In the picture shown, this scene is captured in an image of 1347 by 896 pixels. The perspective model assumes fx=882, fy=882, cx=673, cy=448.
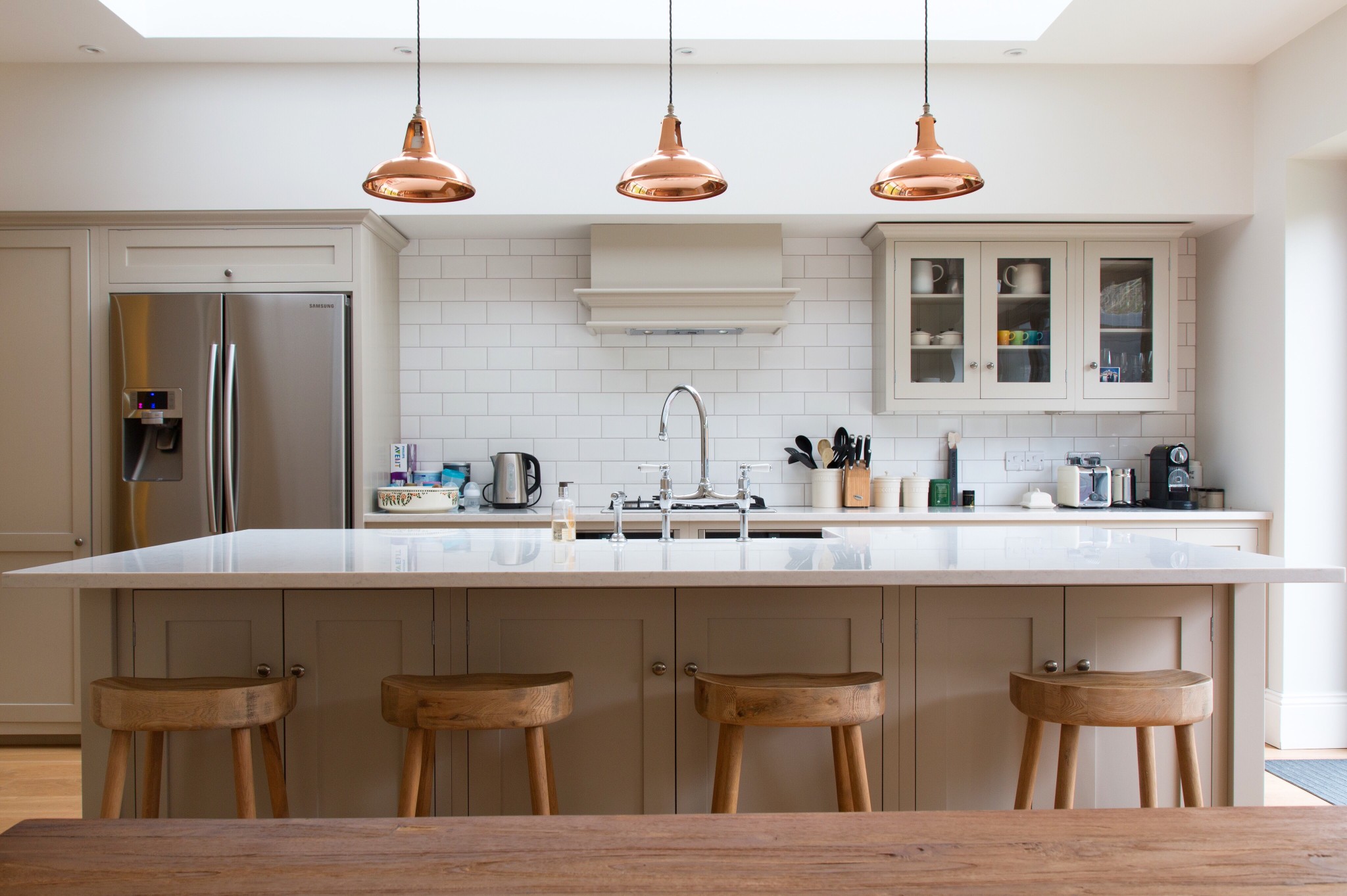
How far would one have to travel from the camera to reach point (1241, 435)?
3.87 m

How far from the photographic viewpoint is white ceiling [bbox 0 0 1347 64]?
11.1 feet

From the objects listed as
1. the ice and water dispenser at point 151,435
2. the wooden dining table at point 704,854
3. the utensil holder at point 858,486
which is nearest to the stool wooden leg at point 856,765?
the wooden dining table at point 704,854

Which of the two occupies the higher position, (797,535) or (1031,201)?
(1031,201)

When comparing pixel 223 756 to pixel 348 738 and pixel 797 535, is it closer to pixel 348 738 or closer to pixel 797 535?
pixel 348 738

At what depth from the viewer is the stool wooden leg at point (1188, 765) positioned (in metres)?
1.88

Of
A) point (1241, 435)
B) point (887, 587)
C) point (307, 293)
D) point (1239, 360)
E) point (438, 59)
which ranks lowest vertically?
point (887, 587)

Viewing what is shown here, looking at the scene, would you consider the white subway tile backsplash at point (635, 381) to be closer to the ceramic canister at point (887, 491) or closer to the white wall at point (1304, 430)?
the ceramic canister at point (887, 491)

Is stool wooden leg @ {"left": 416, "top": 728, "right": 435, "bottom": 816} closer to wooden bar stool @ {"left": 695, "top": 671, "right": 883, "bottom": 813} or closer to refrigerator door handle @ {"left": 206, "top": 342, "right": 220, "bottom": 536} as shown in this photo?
wooden bar stool @ {"left": 695, "top": 671, "right": 883, "bottom": 813}

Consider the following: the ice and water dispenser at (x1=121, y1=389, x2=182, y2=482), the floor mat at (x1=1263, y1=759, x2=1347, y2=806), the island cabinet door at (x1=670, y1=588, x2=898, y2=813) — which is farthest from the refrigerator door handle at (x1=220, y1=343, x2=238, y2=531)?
the floor mat at (x1=1263, y1=759, x2=1347, y2=806)

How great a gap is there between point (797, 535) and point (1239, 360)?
6.94 feet

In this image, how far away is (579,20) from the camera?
364 cm

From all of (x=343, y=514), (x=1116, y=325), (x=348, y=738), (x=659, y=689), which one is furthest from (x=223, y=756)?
(x=1116, y=325)

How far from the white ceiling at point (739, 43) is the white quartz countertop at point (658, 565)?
88.4 inches

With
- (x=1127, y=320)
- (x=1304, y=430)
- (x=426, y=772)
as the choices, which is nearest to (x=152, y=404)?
(x=426, y=772)
